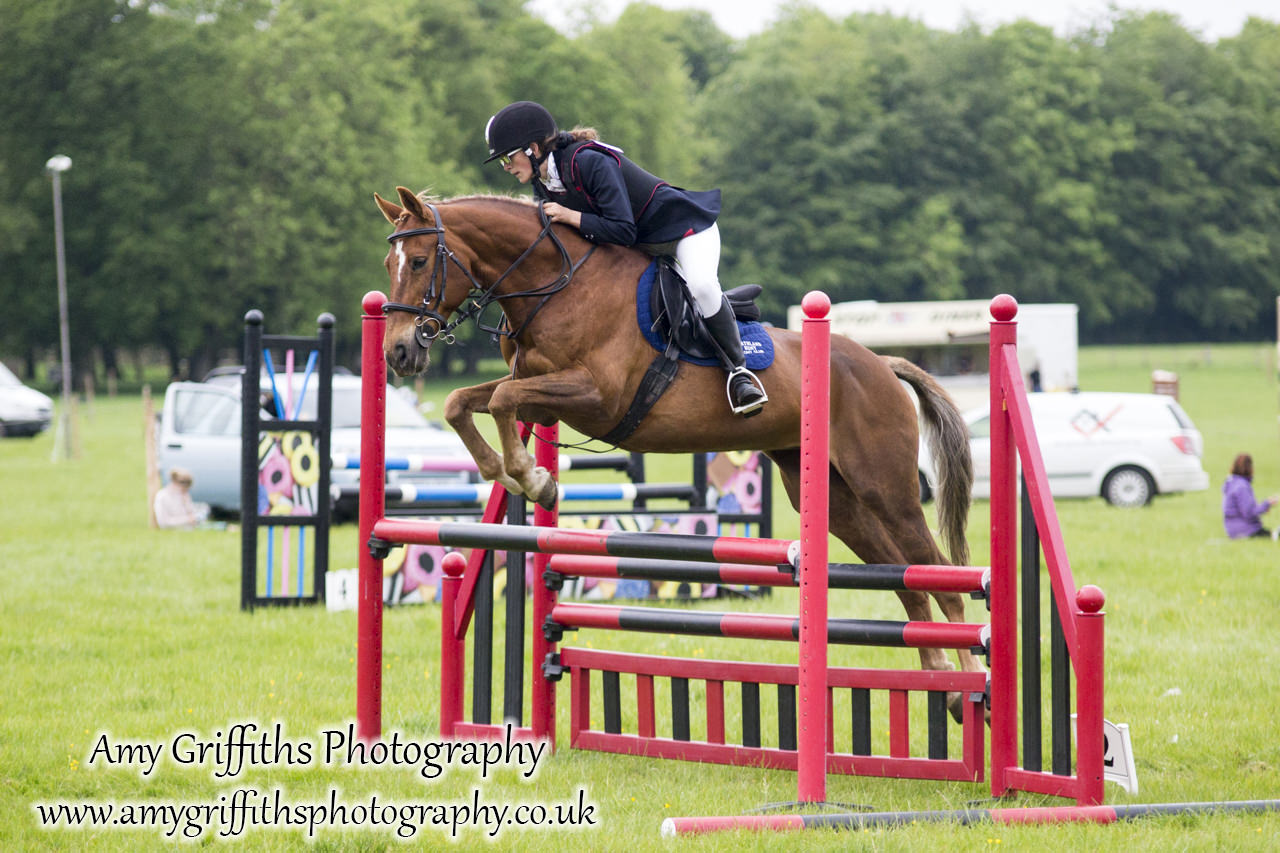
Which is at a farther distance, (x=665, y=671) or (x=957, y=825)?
(x=665, y=671)

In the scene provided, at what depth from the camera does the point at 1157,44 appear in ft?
223

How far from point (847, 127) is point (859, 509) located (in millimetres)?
56666

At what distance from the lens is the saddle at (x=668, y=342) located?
15.8 ft

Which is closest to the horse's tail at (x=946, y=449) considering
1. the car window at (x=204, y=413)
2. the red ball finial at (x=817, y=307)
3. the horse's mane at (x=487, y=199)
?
the red ball finial at (x=817, y=307)

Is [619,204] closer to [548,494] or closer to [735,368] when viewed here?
→ [735,368]

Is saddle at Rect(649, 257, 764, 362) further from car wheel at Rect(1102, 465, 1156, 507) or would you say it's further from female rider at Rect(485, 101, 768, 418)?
car wheel at Rect(1102, 465, 1156, 507)

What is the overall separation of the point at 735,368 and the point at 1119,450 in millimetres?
12224

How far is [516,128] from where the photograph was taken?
471 centimetres

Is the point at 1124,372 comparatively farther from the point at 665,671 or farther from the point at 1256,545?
the point at 665,671

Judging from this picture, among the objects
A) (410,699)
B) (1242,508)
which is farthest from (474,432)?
(1242,508)

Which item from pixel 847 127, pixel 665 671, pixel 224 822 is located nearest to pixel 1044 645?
pixel 665 671

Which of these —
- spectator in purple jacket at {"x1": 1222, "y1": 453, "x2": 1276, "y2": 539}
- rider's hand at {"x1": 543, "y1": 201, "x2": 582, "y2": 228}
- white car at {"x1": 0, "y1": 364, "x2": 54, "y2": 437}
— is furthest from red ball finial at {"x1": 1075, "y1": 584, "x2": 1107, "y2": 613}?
white car at {"x1": 0, "y1": 364, "x2": 54, "y2": 437}

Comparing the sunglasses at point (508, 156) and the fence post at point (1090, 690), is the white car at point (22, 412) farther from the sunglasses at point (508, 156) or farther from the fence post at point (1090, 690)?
the fence post at point (1090, 690)

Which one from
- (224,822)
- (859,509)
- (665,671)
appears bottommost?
(224,822)
